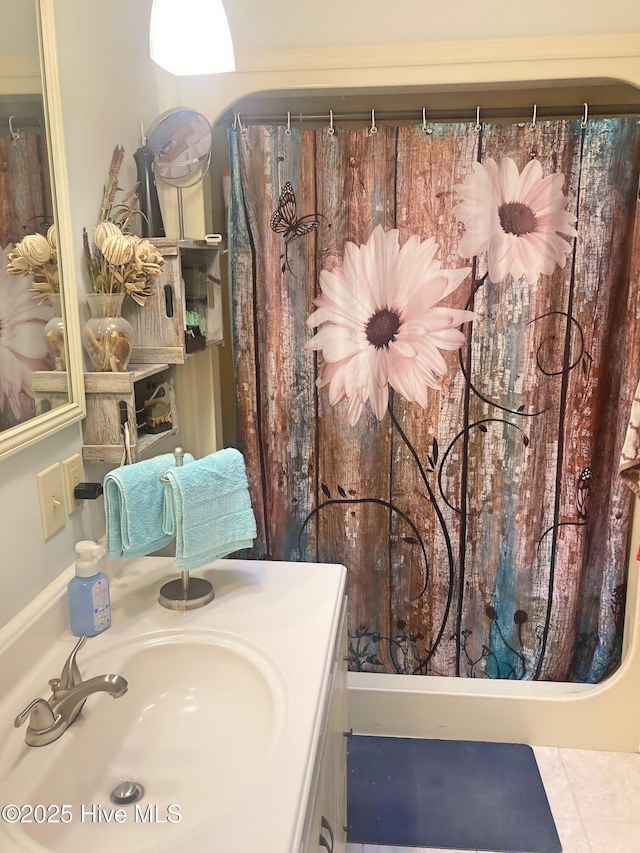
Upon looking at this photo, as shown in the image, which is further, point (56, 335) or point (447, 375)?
point (447, 375)

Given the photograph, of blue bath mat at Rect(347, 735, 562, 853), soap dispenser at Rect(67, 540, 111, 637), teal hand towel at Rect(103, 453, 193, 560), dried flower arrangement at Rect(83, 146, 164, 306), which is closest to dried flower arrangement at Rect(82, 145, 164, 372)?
dried flower arrangement at Rect(83, 146, 164, 306)

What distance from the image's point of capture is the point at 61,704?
96 cm

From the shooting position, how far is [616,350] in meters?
1.83

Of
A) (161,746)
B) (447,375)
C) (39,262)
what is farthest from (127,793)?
(447,375)

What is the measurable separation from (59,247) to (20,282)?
0.16 meters

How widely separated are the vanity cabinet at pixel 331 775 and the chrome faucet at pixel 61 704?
324 mm

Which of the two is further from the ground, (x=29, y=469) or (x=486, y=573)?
(x=29, y=469)

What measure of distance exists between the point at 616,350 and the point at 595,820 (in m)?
1.27

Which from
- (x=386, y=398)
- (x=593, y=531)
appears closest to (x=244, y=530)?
(x=386, y=398)

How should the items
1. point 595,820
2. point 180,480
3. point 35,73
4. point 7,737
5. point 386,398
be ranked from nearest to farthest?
point 7,737
point 35,73
point 180,480
point 595,820
point 386,398

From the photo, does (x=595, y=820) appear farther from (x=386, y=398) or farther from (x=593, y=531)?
(x=386, y=398)

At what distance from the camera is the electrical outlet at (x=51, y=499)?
4.02 ft

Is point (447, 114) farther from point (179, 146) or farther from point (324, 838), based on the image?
point (324, 838)

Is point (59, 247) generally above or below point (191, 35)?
below
